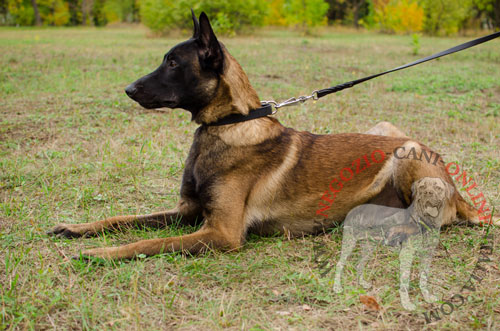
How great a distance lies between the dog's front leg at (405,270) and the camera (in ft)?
8.18

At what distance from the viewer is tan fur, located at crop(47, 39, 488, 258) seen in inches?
119

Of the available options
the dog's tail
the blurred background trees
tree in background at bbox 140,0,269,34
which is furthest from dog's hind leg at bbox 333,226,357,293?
tree in background at bbox 140,0,269,34

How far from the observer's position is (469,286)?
2.66m

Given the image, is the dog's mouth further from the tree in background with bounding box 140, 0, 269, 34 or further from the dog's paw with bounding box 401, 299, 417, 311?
the tree in background with bounding box 140, 0, 269, 34

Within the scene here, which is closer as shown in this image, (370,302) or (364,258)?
(370,302)

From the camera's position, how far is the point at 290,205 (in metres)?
3.22

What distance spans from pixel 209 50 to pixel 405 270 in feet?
6.52

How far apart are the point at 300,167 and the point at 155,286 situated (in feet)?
4.39

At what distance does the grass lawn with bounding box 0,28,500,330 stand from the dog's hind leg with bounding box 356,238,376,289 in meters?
0.05

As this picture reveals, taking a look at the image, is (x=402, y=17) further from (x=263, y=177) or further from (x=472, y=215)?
(x=263, y=177)

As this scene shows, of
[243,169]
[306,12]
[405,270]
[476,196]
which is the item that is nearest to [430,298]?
[405,270]

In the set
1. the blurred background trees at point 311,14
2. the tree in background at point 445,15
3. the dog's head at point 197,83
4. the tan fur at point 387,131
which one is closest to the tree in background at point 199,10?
the blurred background trees at point 311,14

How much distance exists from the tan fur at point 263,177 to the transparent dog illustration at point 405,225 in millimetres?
80

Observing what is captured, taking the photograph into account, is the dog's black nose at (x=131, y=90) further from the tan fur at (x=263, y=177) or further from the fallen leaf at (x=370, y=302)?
the fallen leaf at (x=370, y=302)
